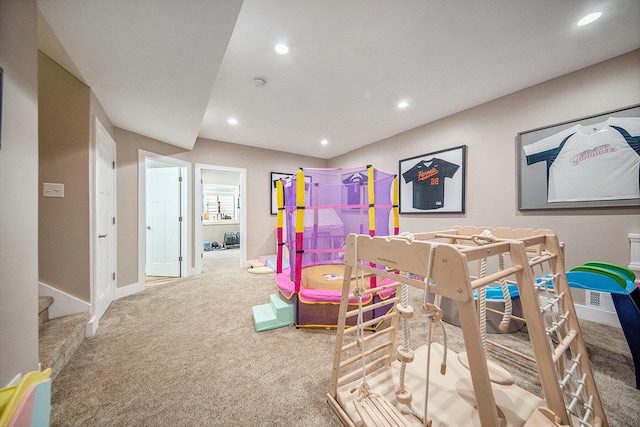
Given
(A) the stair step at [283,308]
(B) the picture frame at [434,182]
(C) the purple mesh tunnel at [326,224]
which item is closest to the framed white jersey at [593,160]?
(B) the picture frame at [434,182]

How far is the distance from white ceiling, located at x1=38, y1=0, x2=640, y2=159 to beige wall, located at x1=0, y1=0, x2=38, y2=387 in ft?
0.84

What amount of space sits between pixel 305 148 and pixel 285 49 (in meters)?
2.79

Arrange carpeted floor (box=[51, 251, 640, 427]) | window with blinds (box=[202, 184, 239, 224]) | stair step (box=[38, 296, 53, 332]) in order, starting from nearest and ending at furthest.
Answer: carpeted floor (box=[51, 251, 640, 427])
stair step (box=[38, 296, 53, 332])
window with blinds (box=[202, 184, 239, 224])

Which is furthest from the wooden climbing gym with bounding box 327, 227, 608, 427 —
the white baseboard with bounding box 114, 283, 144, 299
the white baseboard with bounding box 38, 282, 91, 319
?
the white baseboard with bounding box 114, 283, 144, 299

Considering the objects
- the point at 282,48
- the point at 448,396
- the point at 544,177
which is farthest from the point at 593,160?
the point at 282,48

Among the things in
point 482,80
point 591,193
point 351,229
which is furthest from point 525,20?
point 351,229

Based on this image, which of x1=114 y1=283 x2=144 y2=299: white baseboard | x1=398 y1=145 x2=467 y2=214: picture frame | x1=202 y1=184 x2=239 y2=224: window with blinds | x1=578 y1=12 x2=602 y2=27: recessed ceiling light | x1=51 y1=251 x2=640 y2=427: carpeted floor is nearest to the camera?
x1=51 y1=251 x2=640 y2=427: carpeted floor

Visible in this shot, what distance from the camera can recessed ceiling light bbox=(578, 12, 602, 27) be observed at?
1.49m

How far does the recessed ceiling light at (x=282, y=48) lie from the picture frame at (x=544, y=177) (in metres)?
2.66

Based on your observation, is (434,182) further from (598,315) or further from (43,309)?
(43,309)

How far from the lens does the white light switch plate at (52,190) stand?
1.75 m

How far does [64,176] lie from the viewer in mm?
1811

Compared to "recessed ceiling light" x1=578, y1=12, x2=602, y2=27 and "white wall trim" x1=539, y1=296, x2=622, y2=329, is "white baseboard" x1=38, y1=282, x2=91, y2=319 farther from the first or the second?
"white wall trim" x1=539, y1=296, x2=622, y2=329

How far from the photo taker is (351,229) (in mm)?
2555
